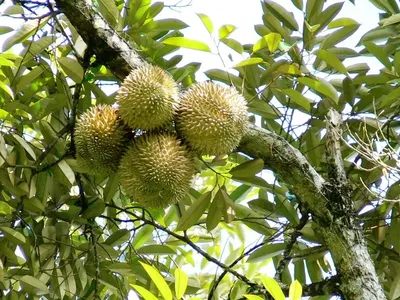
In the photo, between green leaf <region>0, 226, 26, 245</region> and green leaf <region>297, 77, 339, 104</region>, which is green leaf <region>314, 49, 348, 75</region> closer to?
green leaf <region>297, 77, 339, 104</region>

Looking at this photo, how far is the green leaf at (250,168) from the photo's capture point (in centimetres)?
143

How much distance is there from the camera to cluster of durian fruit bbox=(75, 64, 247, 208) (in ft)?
4.39

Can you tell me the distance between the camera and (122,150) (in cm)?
141

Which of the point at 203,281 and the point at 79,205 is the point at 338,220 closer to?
the point at 79,205

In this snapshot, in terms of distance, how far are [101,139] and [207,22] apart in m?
0.35

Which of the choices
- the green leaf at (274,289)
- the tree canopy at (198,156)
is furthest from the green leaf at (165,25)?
the green leaf at (274,289)

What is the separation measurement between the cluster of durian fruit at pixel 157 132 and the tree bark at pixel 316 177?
0.08 metres

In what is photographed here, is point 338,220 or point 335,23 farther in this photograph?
point 335,23

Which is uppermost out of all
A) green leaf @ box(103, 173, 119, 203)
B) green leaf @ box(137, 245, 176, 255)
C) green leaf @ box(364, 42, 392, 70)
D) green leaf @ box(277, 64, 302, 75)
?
green leaf @ box(364, 42, 392, 70)

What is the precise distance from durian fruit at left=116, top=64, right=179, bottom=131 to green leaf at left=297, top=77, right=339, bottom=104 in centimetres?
31

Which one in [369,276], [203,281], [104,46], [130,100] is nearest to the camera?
[369,276]

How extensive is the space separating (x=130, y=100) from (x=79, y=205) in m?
0.46


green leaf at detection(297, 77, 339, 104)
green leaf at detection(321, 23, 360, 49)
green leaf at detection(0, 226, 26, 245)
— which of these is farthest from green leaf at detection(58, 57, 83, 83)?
green leaf at detection(321, 23, 360, 49)

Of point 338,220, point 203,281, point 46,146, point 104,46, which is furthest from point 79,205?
point 203,281
